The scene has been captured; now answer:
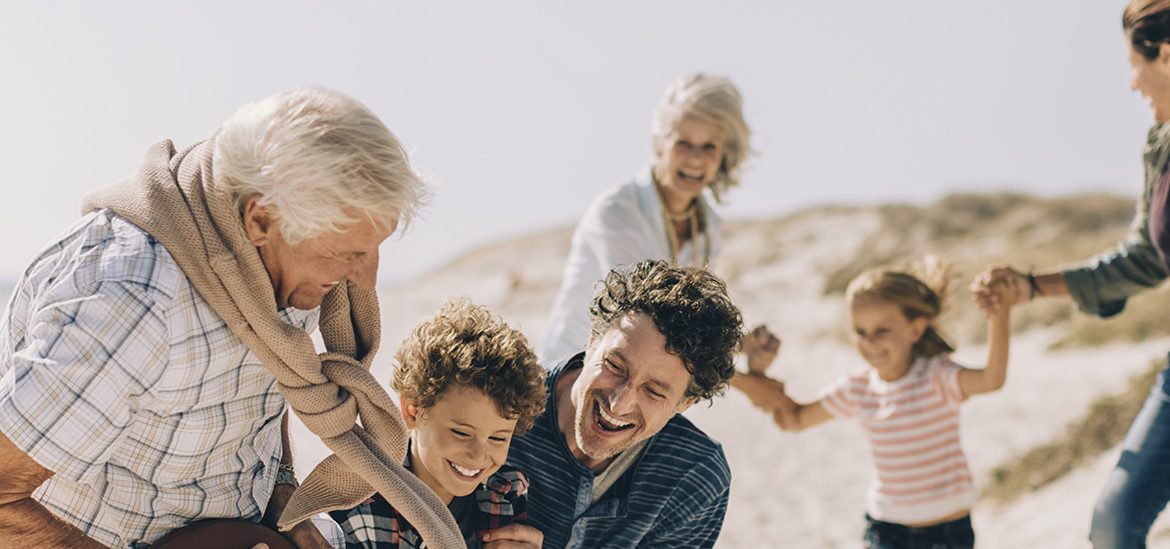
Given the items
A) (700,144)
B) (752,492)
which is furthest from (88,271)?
(752,492)

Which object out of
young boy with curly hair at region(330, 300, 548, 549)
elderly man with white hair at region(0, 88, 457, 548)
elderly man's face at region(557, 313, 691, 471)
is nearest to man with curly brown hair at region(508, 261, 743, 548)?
elderly man's face at region(557, 313, 691, 471)

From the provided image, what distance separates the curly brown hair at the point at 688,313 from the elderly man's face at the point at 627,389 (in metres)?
0.03

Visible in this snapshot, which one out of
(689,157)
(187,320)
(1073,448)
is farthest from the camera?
(1073,448)

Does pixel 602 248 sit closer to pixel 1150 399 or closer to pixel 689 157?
pixel 689 157

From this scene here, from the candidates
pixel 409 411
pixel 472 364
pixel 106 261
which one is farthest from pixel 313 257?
pixel 409 411

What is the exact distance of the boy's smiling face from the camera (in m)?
3.03

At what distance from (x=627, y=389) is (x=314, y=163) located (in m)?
1.23

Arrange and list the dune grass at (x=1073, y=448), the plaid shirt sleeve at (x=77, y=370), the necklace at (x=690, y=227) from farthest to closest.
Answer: the dune grass at (x=1073, y=448)
the necklace at (x=690, y=227)
the plaid shirt sleeve at (x=77, y=370)

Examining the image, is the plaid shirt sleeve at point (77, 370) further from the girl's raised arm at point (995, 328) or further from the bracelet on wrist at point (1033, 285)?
the bracelet on wrist at point (1033, 285)

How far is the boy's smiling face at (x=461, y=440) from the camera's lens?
9.93 ft

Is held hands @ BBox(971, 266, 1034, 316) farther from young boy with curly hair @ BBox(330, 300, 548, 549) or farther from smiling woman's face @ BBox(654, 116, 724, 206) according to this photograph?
young boy with curly hair @ BBox(330, 300, 548, 549)

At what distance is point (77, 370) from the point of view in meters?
2.21

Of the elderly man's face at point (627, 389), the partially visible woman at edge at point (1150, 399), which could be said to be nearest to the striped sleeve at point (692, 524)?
the elderly man's face at point (627, 389)

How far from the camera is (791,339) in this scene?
68.8 ft
